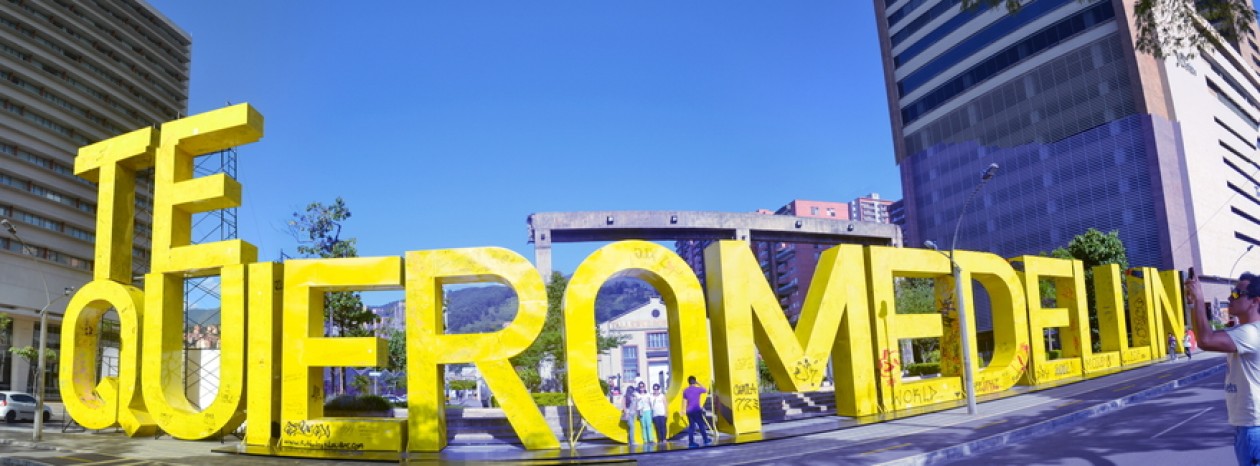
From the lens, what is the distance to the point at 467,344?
2084 centimetres

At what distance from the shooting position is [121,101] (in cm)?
7119

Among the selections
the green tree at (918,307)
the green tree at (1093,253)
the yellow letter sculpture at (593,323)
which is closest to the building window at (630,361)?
the green tree at (918,307)

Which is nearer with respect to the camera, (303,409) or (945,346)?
(303,409)

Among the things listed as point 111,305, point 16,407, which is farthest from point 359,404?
point 16,407

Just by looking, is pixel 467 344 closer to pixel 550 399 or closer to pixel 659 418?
pixel 659 418

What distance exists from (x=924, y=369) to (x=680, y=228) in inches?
Answer: 778

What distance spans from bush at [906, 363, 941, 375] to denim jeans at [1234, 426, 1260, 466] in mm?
32237

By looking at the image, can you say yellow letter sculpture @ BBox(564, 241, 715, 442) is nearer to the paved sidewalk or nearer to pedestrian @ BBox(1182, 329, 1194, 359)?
the paved sidewalk

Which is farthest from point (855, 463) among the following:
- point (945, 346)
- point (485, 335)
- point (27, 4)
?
point (27, 4)

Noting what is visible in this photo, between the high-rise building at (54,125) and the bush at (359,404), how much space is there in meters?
35.9

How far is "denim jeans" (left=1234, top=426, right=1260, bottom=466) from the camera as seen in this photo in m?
6.37

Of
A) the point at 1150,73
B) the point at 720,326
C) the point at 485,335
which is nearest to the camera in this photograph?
the point at 485,335

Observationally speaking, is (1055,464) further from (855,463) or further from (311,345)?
(311,345)

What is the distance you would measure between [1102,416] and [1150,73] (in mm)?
62399
